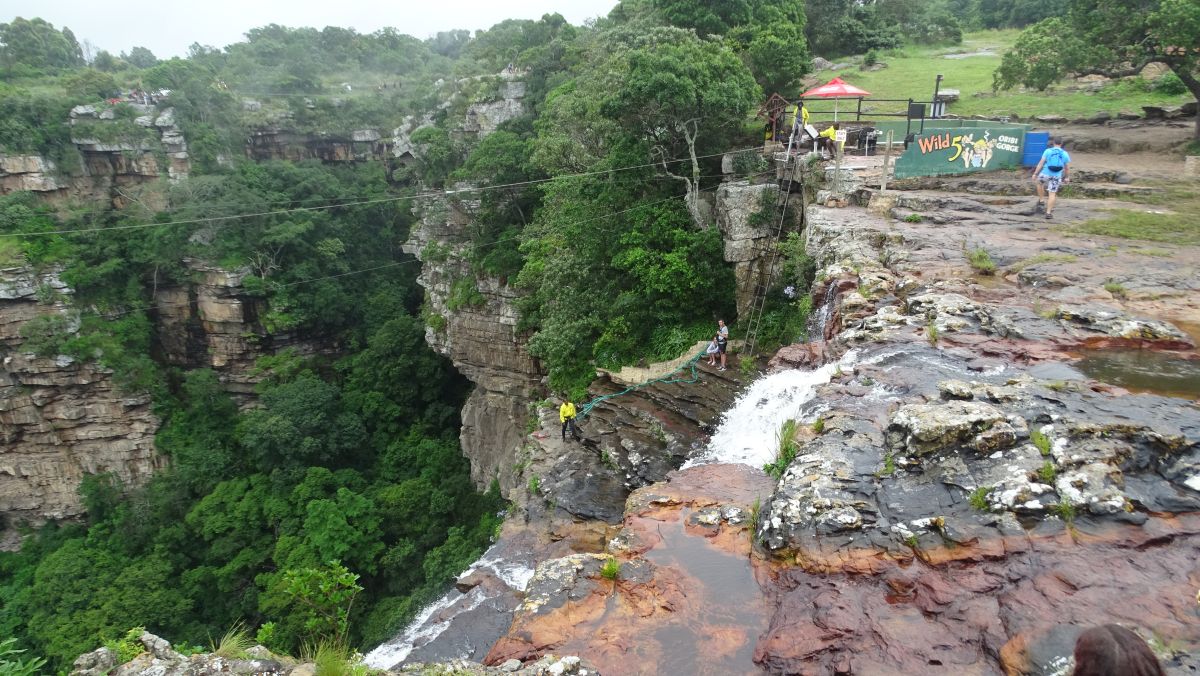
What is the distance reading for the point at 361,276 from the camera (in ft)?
111

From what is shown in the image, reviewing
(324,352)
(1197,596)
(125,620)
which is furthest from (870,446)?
(324,352)

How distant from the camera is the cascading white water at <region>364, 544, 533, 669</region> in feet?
29.6

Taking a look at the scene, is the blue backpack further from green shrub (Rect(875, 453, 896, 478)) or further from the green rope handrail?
green shrub (Rect(875, 453, 896, 478))

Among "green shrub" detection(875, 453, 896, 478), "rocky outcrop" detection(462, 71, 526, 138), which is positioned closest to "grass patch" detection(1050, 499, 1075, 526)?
"green shrub" detection(875, 453, 896, 478)

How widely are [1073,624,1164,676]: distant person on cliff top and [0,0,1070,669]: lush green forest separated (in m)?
10.7

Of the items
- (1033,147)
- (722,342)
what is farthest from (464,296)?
(1033,147)

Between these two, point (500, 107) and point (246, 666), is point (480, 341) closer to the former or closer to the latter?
point (500, 107)

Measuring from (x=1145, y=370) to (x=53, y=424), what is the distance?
35225 mm

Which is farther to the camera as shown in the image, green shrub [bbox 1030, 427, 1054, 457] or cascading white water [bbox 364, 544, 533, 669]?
cascading white water [bbox 364, 544, 533, 669]

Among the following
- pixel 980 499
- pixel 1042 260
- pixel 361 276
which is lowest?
pixel 361 276

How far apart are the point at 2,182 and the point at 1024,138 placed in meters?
38.3

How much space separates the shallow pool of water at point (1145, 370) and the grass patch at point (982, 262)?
2611 mm

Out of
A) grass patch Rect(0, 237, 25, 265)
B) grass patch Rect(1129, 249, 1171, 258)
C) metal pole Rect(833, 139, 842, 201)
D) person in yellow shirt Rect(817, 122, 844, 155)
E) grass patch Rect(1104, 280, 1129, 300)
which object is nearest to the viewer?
grass patch Rect(1104, 280, 1129, 300)

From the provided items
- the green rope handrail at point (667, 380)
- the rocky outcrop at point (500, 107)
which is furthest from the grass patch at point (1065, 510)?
the rocky outcrop at point (500, 107)
